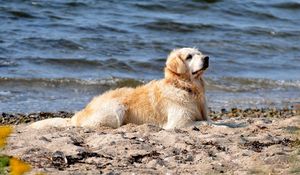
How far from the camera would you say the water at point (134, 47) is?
13516 mm

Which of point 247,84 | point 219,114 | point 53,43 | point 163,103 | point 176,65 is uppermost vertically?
point 176,65

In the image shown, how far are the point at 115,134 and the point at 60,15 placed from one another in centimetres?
1300

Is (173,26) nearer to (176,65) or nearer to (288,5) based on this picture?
(288,5)

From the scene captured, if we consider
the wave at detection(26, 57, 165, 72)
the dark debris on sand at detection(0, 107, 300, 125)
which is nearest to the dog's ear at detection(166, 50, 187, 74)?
A: the dark debris on sand at detection(0, 107, 300, 125)

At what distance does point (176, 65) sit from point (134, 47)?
835cm

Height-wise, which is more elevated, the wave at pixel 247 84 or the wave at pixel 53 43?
the wave at pixel 53 43

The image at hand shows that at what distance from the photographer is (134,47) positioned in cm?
1738

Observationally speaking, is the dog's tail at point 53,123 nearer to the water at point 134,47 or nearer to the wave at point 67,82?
the water at point 134,47

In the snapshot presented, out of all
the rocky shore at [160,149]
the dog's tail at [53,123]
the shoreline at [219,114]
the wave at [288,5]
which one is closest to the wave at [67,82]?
the shoreline at [219,114]

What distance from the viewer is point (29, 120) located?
10789mm

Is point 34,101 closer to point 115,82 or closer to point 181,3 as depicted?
point 115,82

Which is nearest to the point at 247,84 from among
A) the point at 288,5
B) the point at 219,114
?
the point at 219,114

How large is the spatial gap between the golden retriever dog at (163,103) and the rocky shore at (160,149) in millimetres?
280

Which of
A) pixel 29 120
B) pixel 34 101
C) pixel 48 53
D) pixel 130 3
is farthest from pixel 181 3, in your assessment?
pixel 29 120
